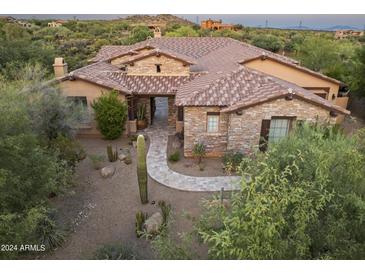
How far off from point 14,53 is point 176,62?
18485 millimetres

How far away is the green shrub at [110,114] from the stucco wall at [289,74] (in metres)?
10.2

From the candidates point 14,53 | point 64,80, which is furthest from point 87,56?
point 64,80

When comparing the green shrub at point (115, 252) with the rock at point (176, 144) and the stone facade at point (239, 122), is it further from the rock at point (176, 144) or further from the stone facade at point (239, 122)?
the rock at point (176, 144)

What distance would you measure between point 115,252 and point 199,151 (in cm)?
786

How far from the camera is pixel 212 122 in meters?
16.2

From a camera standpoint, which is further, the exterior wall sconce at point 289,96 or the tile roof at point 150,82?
the tile roof at point 150,82

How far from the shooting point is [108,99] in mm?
17781

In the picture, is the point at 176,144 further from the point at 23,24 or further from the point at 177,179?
the point at 23,24

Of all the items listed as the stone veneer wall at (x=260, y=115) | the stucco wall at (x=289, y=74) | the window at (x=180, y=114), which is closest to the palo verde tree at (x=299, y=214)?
the stone veneer wall at (x=260, y=115)

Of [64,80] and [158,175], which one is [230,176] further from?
[64,80]

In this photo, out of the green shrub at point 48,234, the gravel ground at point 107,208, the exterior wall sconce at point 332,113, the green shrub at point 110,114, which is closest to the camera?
the green shrub at point 48,234

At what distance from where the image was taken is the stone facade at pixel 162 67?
20172 mm

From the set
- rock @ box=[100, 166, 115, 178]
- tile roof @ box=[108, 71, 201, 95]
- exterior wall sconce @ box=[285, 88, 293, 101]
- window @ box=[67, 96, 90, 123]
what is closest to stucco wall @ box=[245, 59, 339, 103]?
tile roof @ box=[108, 71, 201, 95]

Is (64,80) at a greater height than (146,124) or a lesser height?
greater
